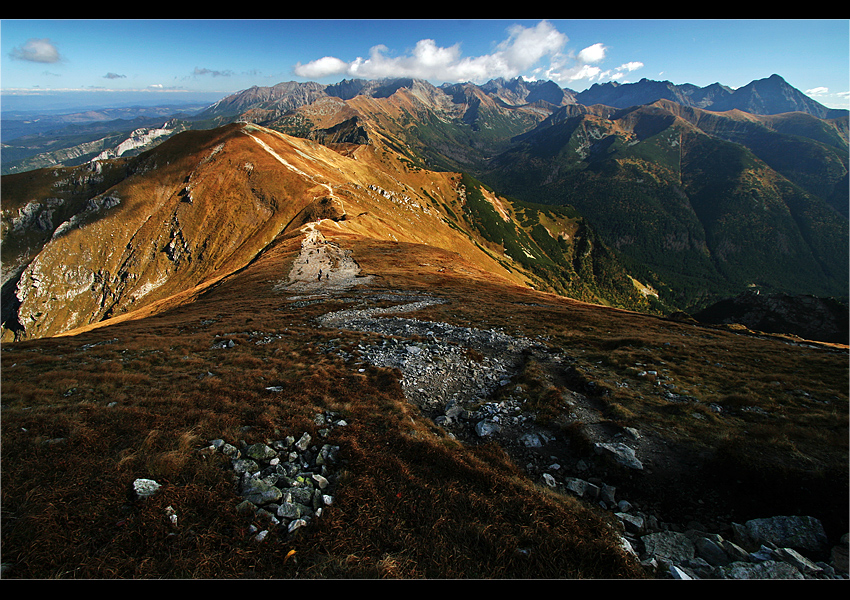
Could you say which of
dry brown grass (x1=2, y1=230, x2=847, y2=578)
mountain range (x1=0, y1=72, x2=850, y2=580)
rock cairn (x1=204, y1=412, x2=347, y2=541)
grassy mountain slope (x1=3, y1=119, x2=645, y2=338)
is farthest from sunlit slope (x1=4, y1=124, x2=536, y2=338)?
rock cairn (x1=204, y1=412, x2=347, y2=541)

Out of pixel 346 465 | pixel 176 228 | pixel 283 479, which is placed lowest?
pixel 176 228

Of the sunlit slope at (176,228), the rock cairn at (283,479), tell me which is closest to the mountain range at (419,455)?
the rock cairn at (283,479)

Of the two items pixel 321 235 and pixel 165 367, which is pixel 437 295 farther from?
pixel 321 235

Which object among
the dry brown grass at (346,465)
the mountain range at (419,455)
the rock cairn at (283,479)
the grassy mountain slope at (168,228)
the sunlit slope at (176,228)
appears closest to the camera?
the dry brown grass at (346,465)

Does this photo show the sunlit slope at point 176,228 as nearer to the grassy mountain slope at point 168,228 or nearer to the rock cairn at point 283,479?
the grassy mountain slope at point 168,228

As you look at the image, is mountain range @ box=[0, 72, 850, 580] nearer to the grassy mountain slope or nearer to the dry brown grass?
the dry brown grass

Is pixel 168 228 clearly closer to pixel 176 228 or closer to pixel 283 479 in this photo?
pixel 176 228

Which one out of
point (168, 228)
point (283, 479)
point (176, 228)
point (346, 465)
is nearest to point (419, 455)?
point (346, 465)

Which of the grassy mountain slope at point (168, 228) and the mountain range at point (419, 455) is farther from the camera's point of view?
the grassy mountain slope at point (168, 228)
